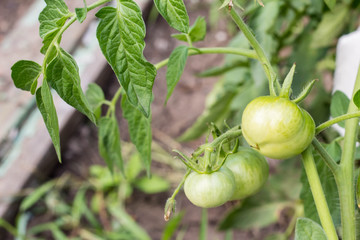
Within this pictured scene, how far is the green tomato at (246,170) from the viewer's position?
0.53 m

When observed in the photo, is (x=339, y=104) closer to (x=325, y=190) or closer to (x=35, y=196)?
(x=325, y=190)

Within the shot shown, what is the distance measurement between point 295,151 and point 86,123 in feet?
4.84

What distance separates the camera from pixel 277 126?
0.45 meters

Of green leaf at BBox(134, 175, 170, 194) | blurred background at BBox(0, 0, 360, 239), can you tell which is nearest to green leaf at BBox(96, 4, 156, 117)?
blurred background at BBox(0, 0, 360, 239)

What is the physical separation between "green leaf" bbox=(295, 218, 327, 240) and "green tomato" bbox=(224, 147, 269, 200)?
0.07 meters

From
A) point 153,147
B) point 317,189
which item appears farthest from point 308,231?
point 153,147

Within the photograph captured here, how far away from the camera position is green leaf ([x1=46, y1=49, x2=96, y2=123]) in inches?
18.7

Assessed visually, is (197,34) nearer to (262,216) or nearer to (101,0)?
(101,0)

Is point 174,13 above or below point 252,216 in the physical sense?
above

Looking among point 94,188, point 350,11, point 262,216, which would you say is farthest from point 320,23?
point 94,188

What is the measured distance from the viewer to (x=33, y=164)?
163 centimetres

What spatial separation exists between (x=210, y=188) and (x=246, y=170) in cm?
6

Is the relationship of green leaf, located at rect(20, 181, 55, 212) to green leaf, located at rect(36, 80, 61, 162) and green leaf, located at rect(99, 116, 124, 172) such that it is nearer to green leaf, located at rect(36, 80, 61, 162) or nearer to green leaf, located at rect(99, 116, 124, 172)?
green leaf, located at rect(99, 116, 124, 172)

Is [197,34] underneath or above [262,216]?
above
